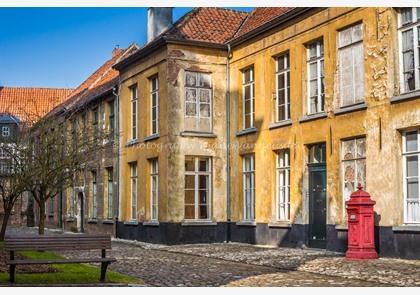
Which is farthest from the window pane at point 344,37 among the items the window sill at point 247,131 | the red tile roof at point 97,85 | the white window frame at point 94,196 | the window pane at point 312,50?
the white window frame at point 94,196

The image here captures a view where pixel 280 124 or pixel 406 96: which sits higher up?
pixel 406 96

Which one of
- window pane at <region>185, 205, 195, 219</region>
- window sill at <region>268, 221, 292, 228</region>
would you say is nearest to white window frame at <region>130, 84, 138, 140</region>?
window pane at <region>185, 205, 195, 219</region>

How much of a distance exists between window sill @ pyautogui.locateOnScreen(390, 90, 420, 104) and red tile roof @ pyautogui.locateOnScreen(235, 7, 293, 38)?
194 inches

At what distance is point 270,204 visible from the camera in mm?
19047

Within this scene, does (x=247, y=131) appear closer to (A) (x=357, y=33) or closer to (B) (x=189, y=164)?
(B) (x=189, y=164)

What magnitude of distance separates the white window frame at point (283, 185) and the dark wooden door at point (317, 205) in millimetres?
1136

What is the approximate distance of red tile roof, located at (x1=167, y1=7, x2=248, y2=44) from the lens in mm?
21250

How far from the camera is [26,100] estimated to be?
24172 millimetres

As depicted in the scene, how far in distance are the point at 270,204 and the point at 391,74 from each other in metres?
5.72

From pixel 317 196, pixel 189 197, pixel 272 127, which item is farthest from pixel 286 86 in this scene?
pixel 189 197

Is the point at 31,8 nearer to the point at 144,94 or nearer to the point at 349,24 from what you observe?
the point at 349,24

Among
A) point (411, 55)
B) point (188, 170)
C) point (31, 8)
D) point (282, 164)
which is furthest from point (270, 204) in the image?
point (31, 8)

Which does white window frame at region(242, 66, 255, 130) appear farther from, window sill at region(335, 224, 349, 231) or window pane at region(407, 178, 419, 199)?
window pane at region(407, 178, 419, 199)

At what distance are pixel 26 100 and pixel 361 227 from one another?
14.1m
